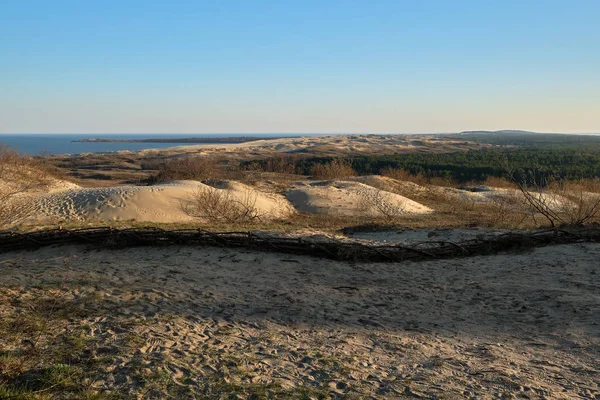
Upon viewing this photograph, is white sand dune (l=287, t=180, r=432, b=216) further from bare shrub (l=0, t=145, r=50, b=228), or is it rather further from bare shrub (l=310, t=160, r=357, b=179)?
bare shrub (l=0, t=145, r=50, b=228)

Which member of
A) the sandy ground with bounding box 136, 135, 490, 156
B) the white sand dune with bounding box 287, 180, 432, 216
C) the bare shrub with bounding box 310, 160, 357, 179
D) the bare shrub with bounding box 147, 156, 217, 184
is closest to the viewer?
the white sand dune with bounding box 287, 180, 432, 216

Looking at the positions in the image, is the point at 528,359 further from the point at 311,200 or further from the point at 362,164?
the point at 362,164

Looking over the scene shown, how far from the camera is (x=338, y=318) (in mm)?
4863

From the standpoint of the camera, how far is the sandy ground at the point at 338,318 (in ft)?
11.6

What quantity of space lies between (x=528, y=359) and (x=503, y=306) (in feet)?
4.66

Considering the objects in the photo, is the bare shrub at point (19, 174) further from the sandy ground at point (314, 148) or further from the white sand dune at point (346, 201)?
the sandy ground at point (314, 148)

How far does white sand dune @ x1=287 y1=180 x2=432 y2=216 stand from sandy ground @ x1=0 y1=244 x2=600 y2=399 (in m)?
13.2

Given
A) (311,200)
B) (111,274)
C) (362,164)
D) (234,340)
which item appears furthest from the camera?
(362,164)

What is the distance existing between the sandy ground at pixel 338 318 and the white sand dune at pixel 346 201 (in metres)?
13.2

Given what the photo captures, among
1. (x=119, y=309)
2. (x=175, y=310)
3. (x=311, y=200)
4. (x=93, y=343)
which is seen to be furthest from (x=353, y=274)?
(x=311, y=200)

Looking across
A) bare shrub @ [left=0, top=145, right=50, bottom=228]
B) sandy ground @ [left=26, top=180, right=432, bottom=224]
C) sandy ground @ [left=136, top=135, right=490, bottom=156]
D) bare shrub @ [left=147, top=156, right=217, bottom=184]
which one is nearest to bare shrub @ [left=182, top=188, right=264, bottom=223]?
sandy ground @ [left=26, top=180, right=432, bottom=224]

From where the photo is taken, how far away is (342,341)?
4.27 metres

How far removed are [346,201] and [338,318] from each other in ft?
57.7

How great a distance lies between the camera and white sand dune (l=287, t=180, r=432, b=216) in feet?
67.7
